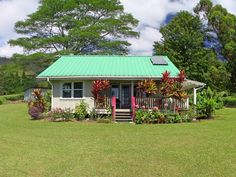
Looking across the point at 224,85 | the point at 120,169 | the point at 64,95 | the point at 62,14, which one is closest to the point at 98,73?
the point at 64,95

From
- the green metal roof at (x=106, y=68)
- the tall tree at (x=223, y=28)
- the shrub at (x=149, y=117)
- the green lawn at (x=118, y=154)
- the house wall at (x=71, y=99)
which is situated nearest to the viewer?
the green lawn at (x=118, y=154)

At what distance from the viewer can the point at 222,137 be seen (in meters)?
14.3

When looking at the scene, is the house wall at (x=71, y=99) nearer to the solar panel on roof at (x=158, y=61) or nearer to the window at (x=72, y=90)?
the window at (x=72, y=90)

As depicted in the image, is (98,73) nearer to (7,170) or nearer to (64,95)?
(64,95)

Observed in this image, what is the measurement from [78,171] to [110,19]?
4290cm

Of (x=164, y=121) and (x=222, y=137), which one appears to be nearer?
(x=222, y=137)

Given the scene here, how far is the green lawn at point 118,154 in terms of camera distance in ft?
28.0

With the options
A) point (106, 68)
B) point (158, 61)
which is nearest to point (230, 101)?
point (158, 61)

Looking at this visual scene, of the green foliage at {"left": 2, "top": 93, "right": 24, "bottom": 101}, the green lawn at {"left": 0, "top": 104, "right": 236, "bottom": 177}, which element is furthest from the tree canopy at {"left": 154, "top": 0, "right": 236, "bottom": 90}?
the green lawn at {"left": 0, "top": 104, "right": 236, "bottom": 177}

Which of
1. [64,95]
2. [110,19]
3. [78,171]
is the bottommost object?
[78,171]

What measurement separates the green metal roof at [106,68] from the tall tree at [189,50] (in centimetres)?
1493

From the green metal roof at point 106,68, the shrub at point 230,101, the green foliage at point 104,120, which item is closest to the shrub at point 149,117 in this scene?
the green foliage at point 104,120

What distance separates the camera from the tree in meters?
48.5

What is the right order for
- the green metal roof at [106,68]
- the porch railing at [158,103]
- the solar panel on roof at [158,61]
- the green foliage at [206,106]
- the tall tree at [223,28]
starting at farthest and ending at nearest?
the tall tree at [223,28] < the solar panel on roof at [158,61] < the green metal roof at [106,68] < the green foliage at [206,106] < the porch railing at [158,103]
